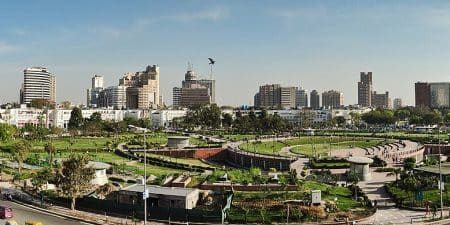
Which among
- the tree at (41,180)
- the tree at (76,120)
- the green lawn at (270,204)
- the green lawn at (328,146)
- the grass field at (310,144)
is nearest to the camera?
the green lawn at (270,204)

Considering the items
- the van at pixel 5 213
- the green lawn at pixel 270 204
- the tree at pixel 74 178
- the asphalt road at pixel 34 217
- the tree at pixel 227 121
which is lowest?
the asphalt road at pixel 34 217

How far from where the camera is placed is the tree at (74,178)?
46.0 m

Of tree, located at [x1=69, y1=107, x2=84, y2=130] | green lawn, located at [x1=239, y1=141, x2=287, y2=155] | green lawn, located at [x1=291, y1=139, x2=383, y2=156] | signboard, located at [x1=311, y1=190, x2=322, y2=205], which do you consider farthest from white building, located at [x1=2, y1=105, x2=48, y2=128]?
signboard, located at [x1=311, y1=190, x2=322, y2=205]

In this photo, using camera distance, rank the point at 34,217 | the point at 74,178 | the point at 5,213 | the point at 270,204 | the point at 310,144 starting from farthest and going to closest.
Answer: the point at 310,144, the point at 74,178, the point at 34,217, the point at 270,204, the point at 5,213

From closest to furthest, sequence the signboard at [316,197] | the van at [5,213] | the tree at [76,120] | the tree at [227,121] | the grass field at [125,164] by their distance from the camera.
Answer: the van at [5,213] → the signboard at [316,197] → the grass field at [125,164] → the tree at [76,120] → the tree at [227,121]

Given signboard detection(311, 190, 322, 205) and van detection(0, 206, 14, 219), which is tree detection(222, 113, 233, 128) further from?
van detection(0, 206, 14, 219)

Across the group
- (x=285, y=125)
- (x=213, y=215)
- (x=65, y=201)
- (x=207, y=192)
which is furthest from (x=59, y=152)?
(x=285, y=125)

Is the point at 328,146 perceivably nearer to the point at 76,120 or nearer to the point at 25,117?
the point at 76,120

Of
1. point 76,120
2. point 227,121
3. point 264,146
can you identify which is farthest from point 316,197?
point 227,121

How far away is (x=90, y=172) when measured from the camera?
154 feet

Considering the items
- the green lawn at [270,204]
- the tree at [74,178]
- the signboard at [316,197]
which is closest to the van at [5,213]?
the tree at [74,178]

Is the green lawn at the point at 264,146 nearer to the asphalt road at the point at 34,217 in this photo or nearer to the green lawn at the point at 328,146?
the green lawn at the point at 328,146

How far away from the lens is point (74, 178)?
4619cm

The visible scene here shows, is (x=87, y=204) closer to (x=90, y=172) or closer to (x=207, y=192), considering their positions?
(x=90, y=172)
